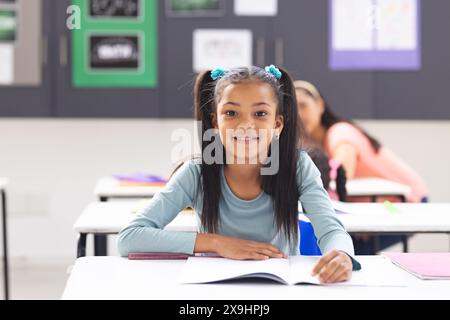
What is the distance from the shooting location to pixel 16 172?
4.95m

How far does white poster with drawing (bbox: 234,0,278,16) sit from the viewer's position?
184 inches

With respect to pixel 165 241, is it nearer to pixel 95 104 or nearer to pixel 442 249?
pixel 95 104

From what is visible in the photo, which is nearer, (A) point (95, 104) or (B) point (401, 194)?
(B) point (401, 194)

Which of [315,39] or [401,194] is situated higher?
[315,39]

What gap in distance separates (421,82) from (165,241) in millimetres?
3225

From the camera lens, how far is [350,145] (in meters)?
3.88

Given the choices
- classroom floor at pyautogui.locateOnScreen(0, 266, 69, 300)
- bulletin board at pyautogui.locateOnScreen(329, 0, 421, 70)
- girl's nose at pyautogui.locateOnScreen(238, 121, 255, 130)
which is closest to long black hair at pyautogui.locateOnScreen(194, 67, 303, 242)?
girl's nose at pyautogui.locateOnScreen(238, 121, 255, 130)

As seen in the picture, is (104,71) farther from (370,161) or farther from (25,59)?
(370,161)

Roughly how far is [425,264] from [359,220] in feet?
2.31

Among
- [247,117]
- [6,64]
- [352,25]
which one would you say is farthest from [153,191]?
[352,25]

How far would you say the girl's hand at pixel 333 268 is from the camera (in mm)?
1595

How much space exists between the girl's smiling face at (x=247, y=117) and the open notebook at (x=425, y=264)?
411 mm

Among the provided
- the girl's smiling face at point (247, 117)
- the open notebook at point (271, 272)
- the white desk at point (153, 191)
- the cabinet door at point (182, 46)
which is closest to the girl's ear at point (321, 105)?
the white desk at point (153, 191)

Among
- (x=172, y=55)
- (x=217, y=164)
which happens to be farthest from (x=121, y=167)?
(x=217, y=164)
